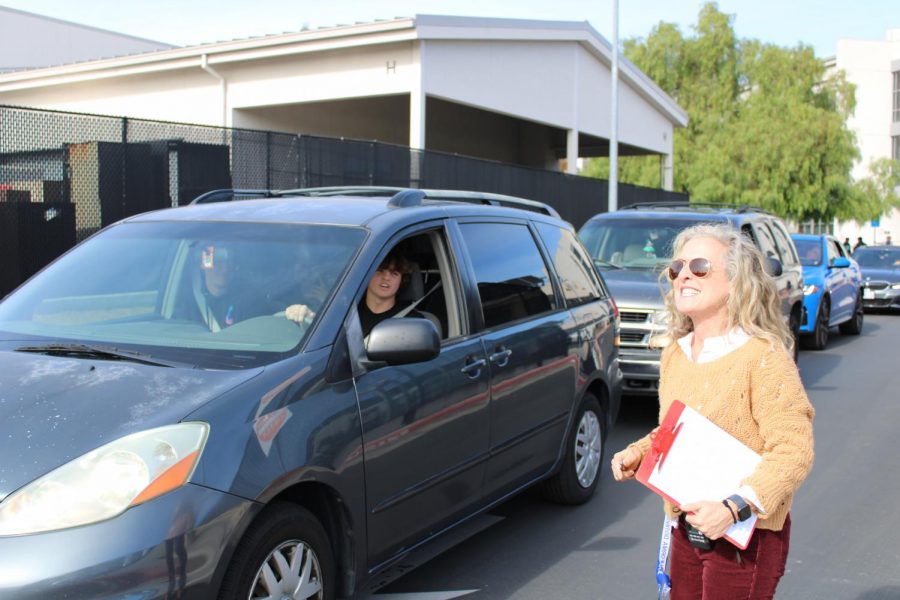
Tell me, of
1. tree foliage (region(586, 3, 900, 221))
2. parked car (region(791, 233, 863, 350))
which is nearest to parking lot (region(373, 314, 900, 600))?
parked car (region(791, 233, 863, 350))

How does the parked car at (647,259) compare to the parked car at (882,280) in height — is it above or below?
above

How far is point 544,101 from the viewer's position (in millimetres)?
23391

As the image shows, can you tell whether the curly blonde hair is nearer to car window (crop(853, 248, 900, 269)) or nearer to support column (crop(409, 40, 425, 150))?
support column (crop(409, 40, 425, 150))

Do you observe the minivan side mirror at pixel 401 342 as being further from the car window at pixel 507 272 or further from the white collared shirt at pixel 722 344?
the white collared shirt at pixel 722 344

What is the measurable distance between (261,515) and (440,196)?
2.69 meters

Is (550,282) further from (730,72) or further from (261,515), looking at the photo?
(730,72)

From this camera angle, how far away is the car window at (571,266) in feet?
18.9

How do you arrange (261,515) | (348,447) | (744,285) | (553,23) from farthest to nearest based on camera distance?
(553,23), (348,447), (261,515), (744,285)

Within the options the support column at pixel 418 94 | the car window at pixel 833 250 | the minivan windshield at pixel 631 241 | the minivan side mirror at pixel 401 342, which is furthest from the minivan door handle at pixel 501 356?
the support column at pixel 418 94

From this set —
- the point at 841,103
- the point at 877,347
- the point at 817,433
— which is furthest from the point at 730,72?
the point at 817,433

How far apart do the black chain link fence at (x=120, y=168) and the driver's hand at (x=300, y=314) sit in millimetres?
7456

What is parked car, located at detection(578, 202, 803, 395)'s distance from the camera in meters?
8.27

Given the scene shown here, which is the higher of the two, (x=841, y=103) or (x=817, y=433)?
(x=841, y=103)

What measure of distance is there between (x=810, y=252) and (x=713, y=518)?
43.4 ft
